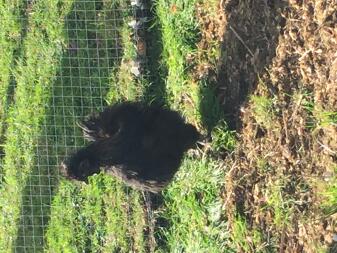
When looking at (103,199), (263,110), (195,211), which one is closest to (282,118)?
(263,110)

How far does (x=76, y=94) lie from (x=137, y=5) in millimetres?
1156

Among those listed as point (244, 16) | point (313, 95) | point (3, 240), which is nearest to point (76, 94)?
point (3, 240)

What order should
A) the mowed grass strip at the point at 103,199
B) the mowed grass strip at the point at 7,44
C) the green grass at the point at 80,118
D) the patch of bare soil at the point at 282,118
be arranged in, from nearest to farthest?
the patch of bare soil at the point at 282,118 < the green grass at the point at 80,118 < the mowed grass strip at the point at 103,199 < the mowed grass strip at the point at 7,44

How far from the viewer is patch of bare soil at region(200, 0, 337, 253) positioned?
14.2ft

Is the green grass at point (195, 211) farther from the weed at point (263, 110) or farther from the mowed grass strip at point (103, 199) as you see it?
the weed at point (263, 110)

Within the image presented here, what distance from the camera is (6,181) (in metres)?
7.21

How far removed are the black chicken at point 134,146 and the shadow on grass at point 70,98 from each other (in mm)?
1682

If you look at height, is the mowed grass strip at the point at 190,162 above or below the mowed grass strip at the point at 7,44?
below

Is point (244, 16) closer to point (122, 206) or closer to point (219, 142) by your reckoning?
point (219, 142)

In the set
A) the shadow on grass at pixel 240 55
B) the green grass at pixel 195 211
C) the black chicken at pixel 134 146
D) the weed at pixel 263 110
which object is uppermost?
the shadow on grass at pixel 240 55

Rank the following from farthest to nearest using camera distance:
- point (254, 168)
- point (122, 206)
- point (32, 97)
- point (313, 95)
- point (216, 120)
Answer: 1. point (32, 97)
2. point (122, 206)
3. point (216, 120)
4. point (254, 168)
5. point (313, 95)

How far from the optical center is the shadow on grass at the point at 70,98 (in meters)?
6.61

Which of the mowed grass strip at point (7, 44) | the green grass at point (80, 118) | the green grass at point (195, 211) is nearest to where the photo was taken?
the green grass at point (195, 211)

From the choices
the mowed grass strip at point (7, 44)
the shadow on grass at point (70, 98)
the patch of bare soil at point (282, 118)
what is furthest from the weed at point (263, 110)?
the mowed grass strip at point (7, 44)
